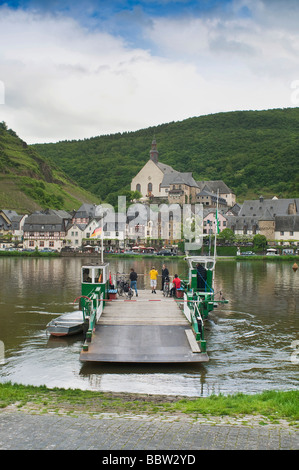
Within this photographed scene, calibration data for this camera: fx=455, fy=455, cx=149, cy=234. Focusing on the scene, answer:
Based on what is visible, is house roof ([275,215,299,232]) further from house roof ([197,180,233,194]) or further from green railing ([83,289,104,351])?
green railing ([83,289,104,351])

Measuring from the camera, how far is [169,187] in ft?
509

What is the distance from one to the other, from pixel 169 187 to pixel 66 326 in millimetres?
135051

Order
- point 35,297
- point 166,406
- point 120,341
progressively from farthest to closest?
1. point 35,297
2. point 120,341
3. point 166,406

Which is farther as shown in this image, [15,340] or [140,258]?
[140,258]

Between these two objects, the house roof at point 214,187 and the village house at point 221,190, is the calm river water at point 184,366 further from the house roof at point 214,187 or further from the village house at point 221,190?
the house roof at point 214,187

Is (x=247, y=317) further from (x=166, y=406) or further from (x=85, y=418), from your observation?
(x=85, y=418)

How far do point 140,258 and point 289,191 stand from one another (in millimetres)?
98135

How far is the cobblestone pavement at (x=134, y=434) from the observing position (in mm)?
7926

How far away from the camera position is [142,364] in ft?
55.1

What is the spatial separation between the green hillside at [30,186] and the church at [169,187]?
28766 millimetres

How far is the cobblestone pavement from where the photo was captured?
7.93 m

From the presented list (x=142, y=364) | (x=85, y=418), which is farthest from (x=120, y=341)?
(x=85, y=418)

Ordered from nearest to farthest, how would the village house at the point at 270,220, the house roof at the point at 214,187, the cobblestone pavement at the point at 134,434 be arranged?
the cobblestone pavement at the point at 134,434, the village house at the point at 270,220, the house roof at the point at 214,187

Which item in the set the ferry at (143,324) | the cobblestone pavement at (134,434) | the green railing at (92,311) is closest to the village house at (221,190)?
the ferry at (143,324)
